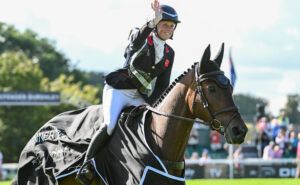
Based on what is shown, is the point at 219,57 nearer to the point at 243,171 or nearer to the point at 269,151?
the point at 243,171

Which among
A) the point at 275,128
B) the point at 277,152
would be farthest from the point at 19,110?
the point at 277,152

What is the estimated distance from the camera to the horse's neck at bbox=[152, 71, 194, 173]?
10.7 meters

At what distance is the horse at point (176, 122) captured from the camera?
33.5 ft

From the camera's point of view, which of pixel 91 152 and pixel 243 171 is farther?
pixel 243 171

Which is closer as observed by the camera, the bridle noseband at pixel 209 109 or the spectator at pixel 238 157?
the bridle noseband at pixel 209 109

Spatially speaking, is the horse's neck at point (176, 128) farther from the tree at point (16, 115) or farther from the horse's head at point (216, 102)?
the tree at point (16, 115)

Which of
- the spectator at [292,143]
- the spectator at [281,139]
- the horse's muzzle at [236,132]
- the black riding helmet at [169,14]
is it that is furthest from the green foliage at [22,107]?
the horse's muzzle at [236,132]

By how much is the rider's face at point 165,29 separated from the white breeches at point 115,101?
962 millimetres

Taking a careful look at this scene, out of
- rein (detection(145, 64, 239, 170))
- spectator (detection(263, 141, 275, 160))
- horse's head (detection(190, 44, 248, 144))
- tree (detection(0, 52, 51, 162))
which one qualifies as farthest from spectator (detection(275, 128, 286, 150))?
tree (detection(0, 52, 51, 162))

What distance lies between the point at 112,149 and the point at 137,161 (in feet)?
2.09

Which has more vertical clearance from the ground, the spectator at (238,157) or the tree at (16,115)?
the spectator at (238,157)

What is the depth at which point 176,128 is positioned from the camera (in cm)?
1073

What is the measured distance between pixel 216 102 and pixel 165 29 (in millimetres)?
1589

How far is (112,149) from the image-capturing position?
11188 mm
